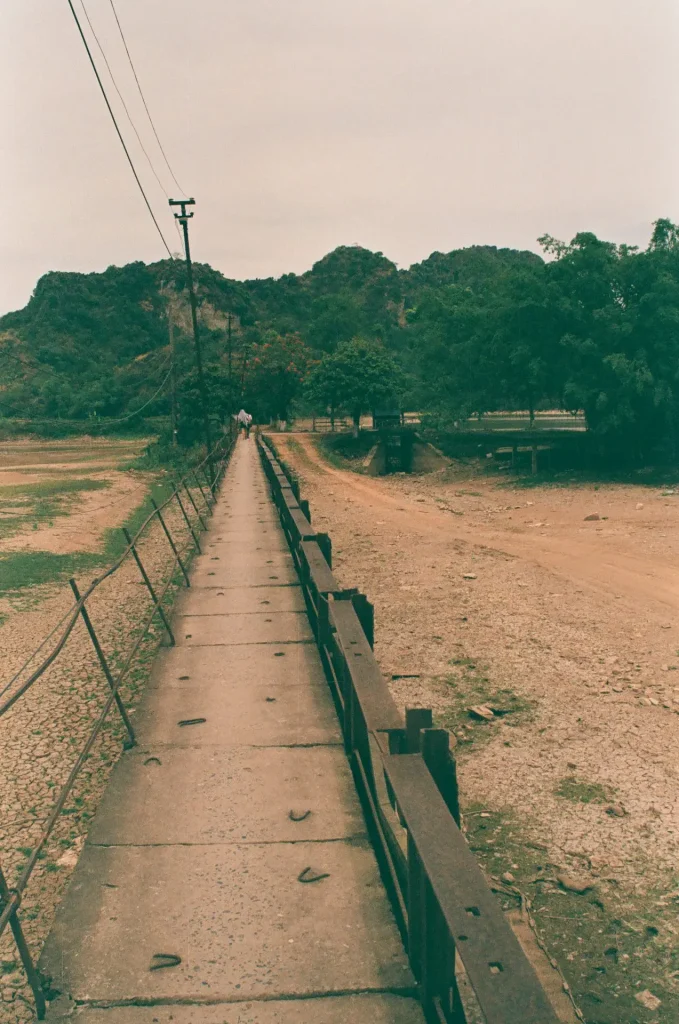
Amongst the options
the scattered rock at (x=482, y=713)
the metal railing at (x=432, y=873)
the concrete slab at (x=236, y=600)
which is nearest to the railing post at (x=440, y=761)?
the metal railing at (x=432, y=873)

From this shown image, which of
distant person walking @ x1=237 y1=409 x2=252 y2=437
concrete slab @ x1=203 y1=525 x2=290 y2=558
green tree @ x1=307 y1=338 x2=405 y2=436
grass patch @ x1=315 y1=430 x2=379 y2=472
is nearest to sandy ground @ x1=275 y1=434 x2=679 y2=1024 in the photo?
concrete slab @ x1=203 y1=525 x2=290 y2=558

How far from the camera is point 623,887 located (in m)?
5.60

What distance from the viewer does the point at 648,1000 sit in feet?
15.0

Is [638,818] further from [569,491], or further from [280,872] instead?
[569,491]

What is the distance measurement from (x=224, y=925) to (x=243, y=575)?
7611 millimetres

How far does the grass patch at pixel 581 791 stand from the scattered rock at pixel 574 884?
114 centimetres

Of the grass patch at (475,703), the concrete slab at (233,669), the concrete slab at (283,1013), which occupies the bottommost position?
the grass patch at (475,703)

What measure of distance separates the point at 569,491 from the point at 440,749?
25.6m

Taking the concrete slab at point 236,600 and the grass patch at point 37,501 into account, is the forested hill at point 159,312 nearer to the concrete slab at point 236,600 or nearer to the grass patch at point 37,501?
the grass patch at point 37,501

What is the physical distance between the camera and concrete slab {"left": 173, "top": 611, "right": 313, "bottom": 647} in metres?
7.80

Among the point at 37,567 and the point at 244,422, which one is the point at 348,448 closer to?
the point at 244,422

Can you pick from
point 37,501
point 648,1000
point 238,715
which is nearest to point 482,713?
point 238,715

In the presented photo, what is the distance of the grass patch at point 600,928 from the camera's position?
15.1ft

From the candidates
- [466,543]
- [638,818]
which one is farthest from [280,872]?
[466,543]
